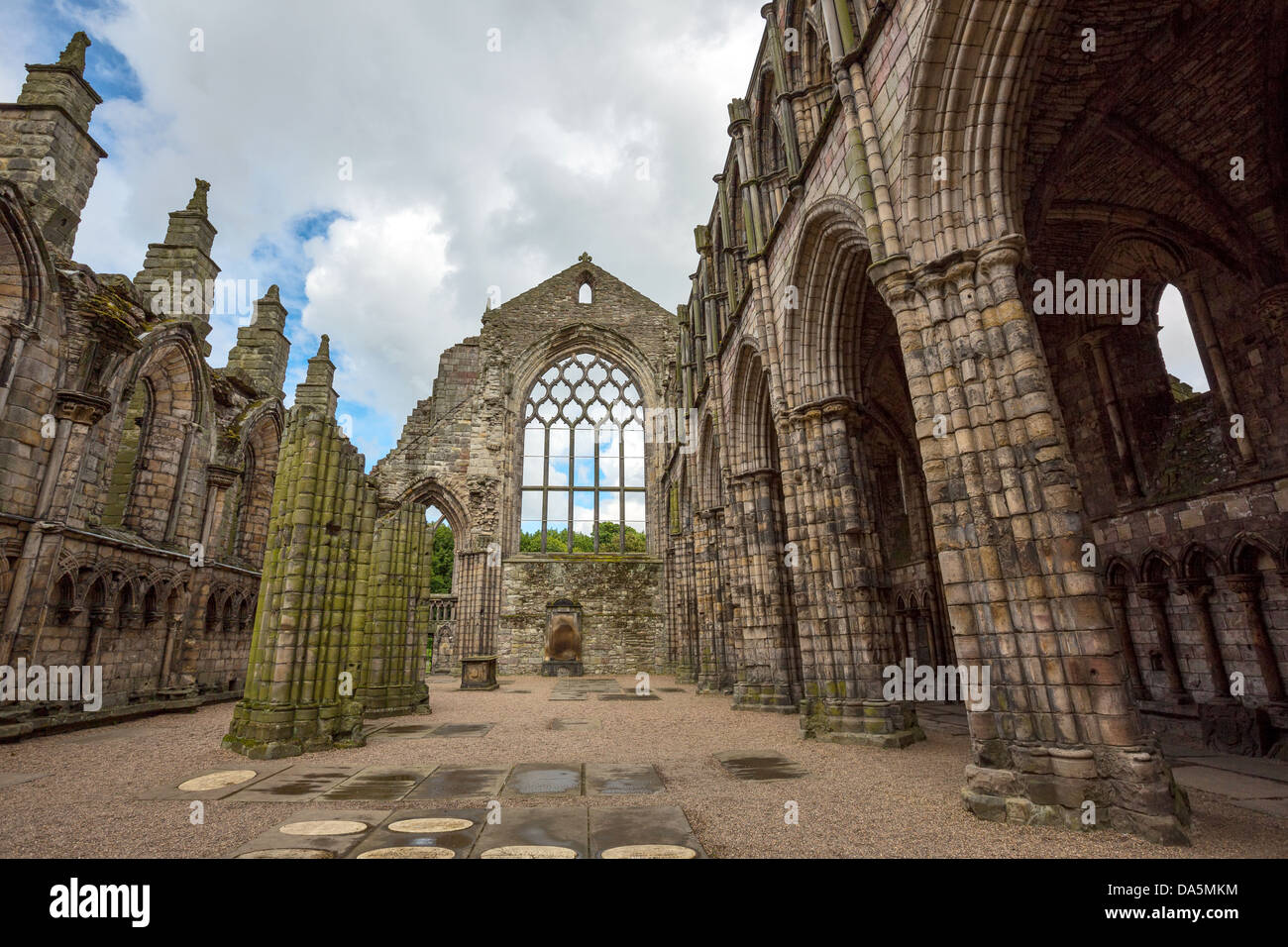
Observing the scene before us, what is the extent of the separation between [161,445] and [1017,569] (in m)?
16.0

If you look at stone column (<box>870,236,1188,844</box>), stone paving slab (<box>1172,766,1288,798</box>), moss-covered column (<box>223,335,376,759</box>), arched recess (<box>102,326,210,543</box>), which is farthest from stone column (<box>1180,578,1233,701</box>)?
arched recess (<box>102,326,210,543</box>)

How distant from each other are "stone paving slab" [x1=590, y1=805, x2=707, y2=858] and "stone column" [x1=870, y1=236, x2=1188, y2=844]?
7.37 feet

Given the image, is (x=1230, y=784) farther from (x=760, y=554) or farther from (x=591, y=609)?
(x=591, y=609)

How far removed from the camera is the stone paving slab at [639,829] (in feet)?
11.3

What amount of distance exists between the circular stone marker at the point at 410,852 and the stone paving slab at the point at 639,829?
85 centimetres

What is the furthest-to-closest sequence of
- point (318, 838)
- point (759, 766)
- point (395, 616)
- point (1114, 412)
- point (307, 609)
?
point (395, 616) < point (1114, 412) < point (307, 609) < point (759, 766) < point (318, 838)

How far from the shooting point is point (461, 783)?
527cm

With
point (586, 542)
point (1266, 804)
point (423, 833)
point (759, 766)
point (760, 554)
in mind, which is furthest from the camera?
point (586, 542)

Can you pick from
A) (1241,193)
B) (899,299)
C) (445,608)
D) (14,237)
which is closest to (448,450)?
(445,608)

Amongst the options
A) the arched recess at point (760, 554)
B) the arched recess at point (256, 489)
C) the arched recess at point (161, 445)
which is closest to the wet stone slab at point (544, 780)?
the arched recess at point (760, 554)

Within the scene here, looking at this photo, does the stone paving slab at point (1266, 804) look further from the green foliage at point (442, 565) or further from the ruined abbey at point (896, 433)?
the green foliage at point (442, 565)

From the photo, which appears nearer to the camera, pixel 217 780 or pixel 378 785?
pixel 378 785

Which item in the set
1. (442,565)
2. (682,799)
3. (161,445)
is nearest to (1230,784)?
(682,799)

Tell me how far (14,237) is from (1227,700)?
19025 mm
